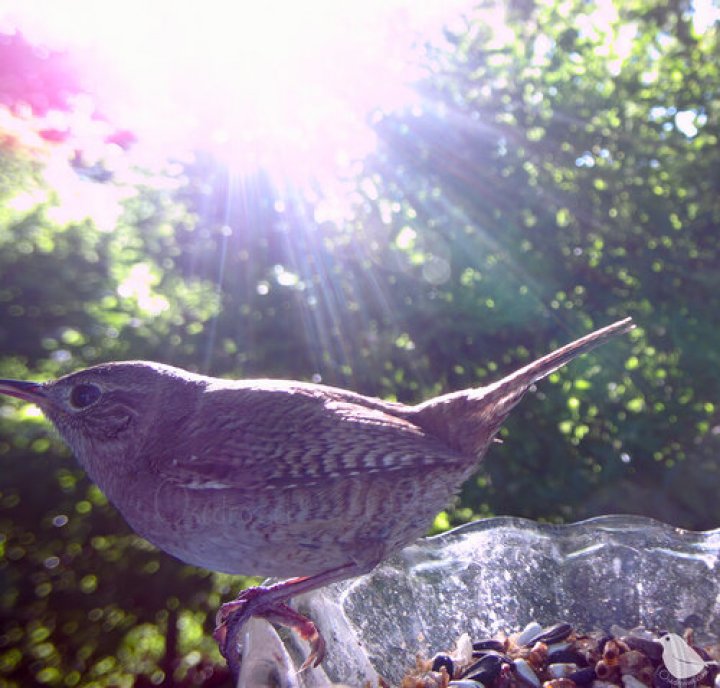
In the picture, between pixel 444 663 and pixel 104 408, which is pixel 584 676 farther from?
pixel 104 408

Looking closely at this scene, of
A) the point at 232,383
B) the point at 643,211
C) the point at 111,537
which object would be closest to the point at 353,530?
the point at 232,383

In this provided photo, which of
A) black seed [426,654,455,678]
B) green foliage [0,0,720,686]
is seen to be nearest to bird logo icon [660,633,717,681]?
black seed [426,654,455,678]

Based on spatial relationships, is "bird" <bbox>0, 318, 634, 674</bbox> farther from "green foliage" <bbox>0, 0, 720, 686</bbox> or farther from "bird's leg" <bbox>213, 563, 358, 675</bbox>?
"green foliage" <bbox>0, 0, 720, 686</bbox>

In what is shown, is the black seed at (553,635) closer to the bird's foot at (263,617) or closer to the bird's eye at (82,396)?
the bird's foot at (263,617)

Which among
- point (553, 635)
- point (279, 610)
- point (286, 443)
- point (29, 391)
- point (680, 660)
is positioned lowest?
point (680, 660)

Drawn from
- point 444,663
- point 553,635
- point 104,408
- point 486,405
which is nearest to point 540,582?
point 553,635

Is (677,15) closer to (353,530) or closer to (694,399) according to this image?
(694,399)
